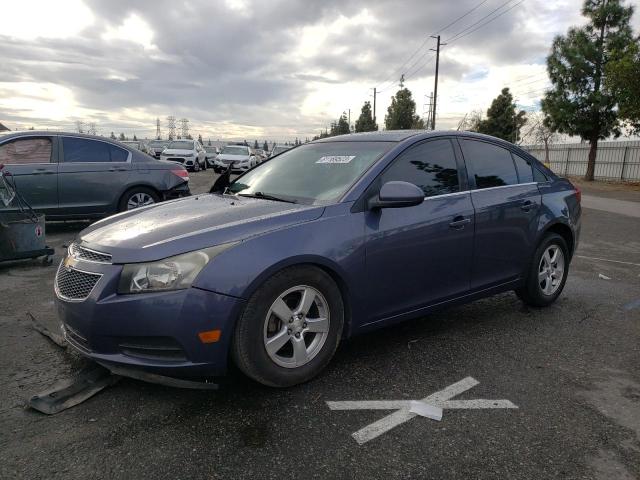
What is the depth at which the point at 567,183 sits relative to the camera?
199 inches

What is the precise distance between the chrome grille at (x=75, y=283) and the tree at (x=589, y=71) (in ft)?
95.9

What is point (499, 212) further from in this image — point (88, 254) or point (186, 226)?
point (88, 254)

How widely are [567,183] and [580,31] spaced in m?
27.4

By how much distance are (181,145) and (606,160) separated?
82.1 feet

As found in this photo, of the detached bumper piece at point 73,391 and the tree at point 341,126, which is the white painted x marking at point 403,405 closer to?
the detached bumper piece at point 73,391

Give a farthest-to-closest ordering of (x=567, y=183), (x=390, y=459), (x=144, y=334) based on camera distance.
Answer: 1. (x=567, y=183)
2. (x=144, y=334)
3. (x=390, y=459)

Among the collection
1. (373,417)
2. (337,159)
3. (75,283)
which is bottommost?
(373,417)

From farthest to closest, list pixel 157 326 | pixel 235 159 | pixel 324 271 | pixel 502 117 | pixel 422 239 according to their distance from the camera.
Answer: pixel 502 117
pixel 235 159
pixel 422 239
pixel 324 271
pixel 157 326

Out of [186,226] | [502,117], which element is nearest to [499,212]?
[186,226]

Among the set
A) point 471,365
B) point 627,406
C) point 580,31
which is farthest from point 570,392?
point 580,31

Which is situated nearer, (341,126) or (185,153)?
(185,153)

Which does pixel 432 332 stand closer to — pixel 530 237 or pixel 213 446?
pixel 530 237

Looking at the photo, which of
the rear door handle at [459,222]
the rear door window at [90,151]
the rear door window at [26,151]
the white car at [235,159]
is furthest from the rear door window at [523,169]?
the white car at [235,159]

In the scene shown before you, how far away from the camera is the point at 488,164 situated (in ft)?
14.0
